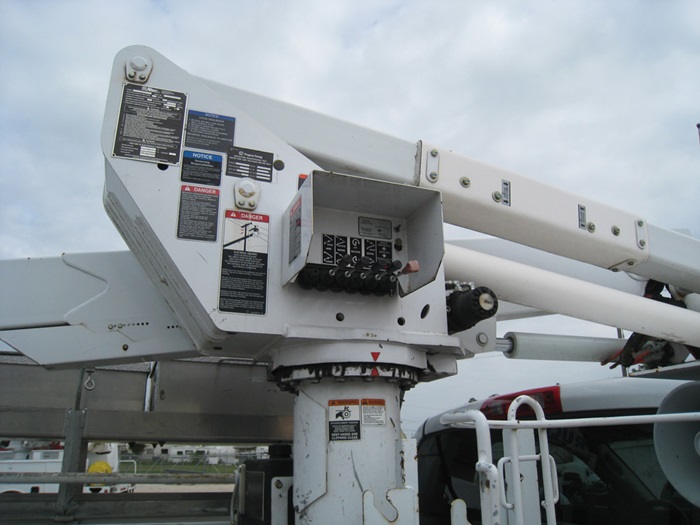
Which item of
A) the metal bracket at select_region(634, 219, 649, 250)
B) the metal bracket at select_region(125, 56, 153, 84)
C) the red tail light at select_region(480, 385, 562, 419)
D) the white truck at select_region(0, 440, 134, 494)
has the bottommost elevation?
the white truck at select_region(0, 440, 134, 494)

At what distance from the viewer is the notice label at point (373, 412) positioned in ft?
10.4

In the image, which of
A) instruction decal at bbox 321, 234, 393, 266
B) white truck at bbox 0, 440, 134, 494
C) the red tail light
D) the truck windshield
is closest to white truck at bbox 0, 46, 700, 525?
instruction decal at bbox 321, 234, 393, 266

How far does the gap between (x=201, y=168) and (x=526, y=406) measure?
3065 mm

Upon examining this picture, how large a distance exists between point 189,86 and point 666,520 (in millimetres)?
3724

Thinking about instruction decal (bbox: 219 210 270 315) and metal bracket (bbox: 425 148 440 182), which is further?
metal bracket (bbox: 425 148 440 182)

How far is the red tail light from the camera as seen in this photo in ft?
13.6

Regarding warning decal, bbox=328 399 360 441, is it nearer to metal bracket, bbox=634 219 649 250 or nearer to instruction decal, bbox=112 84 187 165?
instruction decal, bbox=112 84 187 165

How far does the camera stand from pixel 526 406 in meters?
4.59

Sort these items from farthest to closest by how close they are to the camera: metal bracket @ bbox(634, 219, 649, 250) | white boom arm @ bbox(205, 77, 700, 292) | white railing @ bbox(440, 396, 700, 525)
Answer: metal bracket @ bbox(634, 219, 649, 250) → white boom arm @ bbox(205, 77, 700, 292) → white railing @ bbox(440, 396, 700, 525)

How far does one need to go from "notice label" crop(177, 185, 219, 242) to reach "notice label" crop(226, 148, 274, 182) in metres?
0.19

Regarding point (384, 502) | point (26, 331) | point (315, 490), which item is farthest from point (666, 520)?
point (26, 331)

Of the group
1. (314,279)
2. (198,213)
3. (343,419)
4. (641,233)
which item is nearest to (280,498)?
(343,419)

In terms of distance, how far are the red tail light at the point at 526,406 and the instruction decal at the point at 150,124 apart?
9.27ft

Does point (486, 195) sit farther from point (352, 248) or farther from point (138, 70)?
point (138, 70)
